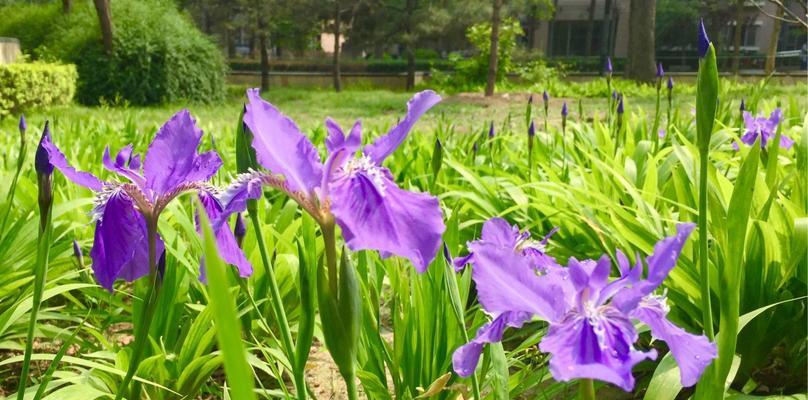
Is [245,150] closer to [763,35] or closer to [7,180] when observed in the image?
[7,180]

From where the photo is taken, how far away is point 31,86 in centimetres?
1063

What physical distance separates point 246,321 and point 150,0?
16072 mm

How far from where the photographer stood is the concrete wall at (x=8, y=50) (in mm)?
12273

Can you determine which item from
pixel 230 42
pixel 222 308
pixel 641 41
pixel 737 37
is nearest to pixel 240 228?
pixel 222 308

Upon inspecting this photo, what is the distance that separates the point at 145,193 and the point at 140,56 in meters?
14.2

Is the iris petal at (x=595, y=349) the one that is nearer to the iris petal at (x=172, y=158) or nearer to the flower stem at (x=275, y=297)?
the flower stem at (x=275, y=297)

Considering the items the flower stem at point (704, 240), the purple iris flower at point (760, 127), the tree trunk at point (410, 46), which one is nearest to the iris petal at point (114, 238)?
the flower stem at point (704, 240)

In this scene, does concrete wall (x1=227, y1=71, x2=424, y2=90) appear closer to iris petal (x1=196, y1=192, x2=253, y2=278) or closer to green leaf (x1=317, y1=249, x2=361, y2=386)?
iris petal (x1=196, y1=192, x2=253, y2=278)

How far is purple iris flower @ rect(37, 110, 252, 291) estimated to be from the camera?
90 centimetres

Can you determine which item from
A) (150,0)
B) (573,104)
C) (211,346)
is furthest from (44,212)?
(150,0)

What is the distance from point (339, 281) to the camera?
752mm

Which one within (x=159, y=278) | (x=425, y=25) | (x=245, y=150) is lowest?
(x=159, y=278)

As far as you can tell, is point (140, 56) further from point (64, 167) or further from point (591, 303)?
point (591, 303)

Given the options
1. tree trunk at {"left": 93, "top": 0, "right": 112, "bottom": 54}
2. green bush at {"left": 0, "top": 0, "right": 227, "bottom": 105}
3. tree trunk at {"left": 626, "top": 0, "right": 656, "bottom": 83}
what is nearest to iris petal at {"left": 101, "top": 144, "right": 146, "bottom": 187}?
green bush at {"left": 0, "top": 0, "right": 227, "bottom": 105}
